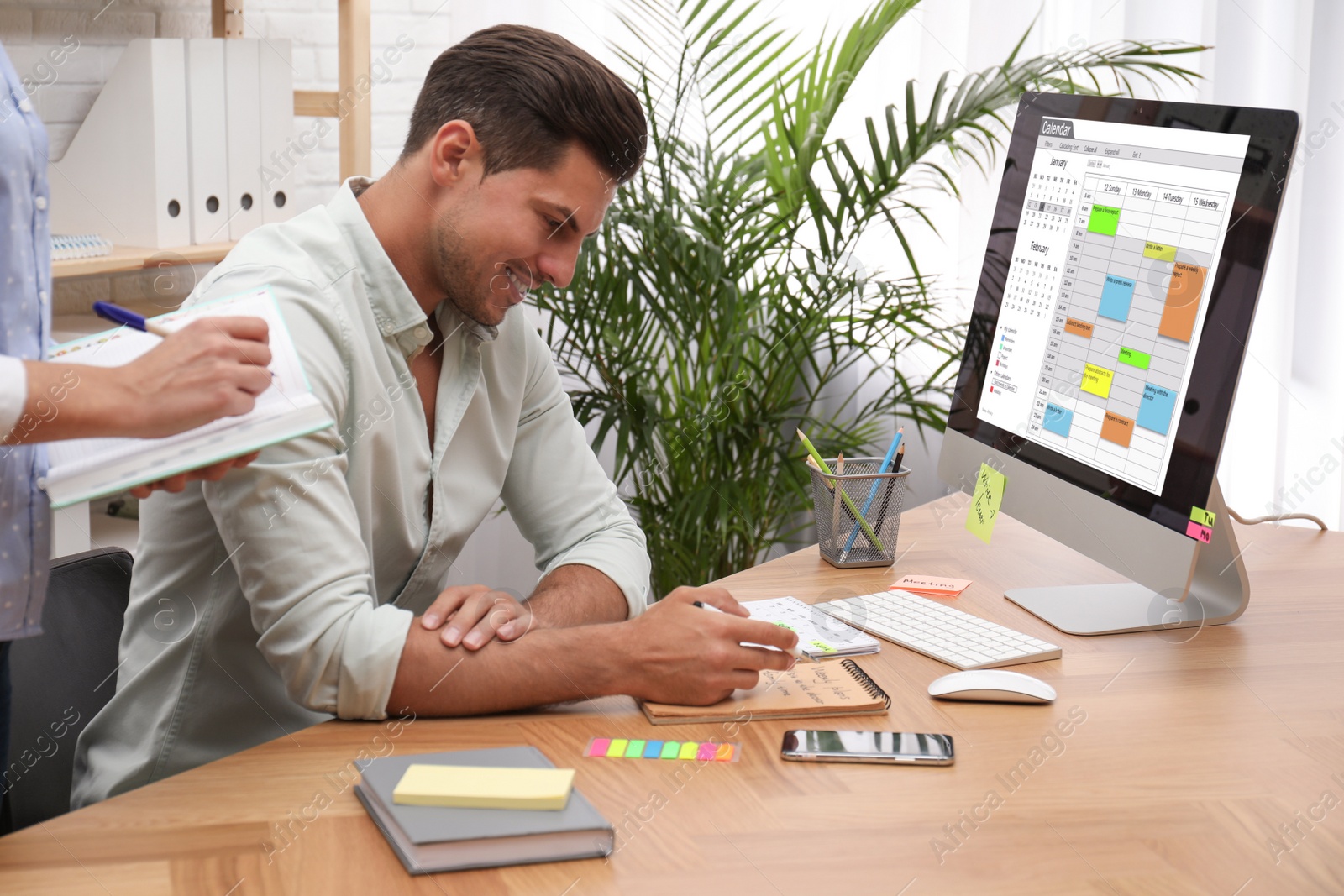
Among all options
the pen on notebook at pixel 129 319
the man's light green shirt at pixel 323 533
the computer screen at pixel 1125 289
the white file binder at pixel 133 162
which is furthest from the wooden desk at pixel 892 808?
Result: the white file binder at pixel 133 162

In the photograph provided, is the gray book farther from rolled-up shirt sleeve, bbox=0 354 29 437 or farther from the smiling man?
rolled-up shirt sleeve, bbox=0 354 29 437

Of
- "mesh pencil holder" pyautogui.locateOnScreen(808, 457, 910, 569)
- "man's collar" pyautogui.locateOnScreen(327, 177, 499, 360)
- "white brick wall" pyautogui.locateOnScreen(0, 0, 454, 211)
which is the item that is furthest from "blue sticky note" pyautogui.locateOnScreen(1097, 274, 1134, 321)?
"white brick wall" pyautogui.locateOnScreen(0, 0, 454, 211)

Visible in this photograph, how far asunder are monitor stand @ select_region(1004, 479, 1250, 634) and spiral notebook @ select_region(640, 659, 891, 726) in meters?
0.30

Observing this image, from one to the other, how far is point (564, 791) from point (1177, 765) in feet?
1.62

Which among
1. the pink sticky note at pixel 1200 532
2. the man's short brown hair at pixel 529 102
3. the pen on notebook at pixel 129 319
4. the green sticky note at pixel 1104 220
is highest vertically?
the man's short brown hair at pixel 529 102

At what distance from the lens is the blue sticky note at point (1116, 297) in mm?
1189

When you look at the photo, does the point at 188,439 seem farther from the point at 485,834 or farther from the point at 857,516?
the point at 857,516

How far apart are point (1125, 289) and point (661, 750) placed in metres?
0.68

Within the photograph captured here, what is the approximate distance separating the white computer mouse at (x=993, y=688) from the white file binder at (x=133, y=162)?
1641 millimetres

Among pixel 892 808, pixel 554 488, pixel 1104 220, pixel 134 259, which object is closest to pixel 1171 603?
pixel 1104 220

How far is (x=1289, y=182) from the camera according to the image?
194 centimetres

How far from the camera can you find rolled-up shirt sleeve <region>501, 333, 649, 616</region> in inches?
56.1

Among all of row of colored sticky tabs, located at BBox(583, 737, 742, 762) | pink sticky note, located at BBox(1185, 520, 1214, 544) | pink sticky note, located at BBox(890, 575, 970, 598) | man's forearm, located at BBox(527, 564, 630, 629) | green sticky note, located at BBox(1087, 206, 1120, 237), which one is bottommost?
man's forearm, located at BBox(527, 564, 630, 629)

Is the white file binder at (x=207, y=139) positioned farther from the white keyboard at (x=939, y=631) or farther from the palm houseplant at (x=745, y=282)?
the white keyboard at (x=939, y=631)
